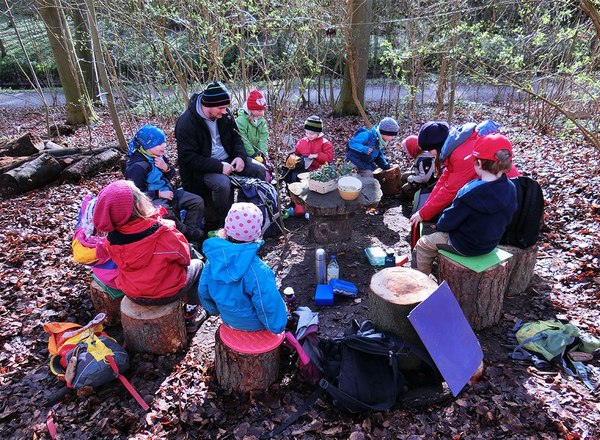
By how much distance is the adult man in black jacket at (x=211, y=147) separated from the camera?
5.18m

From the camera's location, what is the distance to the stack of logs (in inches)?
265

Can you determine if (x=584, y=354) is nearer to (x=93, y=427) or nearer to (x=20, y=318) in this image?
(x=93, y=427)

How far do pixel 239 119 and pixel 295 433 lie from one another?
185 inches

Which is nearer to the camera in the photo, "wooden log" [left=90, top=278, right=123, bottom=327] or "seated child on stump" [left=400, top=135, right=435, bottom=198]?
"wooden log" [left=90, top=278, right=123, bottom=327]

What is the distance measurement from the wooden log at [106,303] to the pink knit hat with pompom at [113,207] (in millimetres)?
1027

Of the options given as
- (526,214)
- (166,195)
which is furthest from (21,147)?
(526,214)

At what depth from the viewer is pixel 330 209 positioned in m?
4.84

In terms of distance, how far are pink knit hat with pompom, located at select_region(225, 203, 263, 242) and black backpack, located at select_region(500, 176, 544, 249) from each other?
262 cm

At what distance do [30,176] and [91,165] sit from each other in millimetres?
969

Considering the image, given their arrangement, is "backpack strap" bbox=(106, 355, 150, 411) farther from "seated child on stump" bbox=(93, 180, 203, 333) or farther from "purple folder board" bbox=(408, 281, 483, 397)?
"purple folder board" bbox=(408, 281, 483, 397)

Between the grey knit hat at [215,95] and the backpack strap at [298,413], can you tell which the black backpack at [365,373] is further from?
the grey knit hat at [215,95]

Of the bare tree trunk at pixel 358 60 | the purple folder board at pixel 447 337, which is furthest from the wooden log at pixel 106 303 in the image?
the bare tree trunk at pixel 358 60

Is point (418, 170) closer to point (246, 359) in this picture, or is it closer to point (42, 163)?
point (246, 359)

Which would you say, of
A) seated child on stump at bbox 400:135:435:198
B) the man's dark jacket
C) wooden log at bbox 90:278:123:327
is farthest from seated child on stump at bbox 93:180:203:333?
seated child on stump at bbox 400:135:435:198
